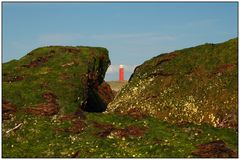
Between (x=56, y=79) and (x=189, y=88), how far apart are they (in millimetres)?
10856

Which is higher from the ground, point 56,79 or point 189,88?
point 56,79

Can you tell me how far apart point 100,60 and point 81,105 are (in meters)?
7.19

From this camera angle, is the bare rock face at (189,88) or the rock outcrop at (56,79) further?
the rock outcrop at (56,79)

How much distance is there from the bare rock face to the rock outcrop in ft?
11.9

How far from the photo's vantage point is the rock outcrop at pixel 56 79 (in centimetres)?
3189

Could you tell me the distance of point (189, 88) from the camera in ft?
111

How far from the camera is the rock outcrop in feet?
105

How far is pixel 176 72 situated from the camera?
3566 cm

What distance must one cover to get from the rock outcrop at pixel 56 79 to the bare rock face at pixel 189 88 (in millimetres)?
3618

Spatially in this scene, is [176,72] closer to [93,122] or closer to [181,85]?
[181,85]

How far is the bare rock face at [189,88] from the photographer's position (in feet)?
102

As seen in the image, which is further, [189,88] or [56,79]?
[56,79]

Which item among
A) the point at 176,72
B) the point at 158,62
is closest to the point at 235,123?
the point at 176,72

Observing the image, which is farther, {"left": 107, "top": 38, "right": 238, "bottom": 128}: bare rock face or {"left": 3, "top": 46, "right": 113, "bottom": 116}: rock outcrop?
{"left": 3, "top": 46, "right": 113, "bottom": 116}: rock outcrop
